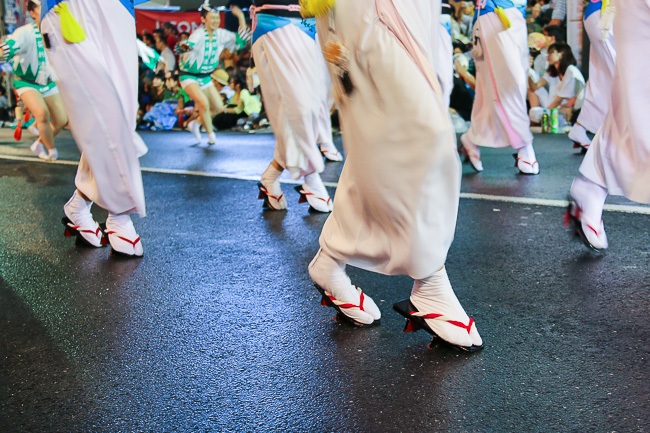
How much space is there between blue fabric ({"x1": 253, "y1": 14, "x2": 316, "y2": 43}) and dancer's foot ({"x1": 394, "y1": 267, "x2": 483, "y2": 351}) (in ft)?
8.63

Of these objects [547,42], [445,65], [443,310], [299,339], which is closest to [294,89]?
[299,339]

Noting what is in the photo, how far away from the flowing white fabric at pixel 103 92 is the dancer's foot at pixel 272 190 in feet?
4.27

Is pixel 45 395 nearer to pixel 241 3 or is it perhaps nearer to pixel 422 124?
pixel 422 124

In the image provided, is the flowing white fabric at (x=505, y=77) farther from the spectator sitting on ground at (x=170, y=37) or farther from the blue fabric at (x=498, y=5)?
the spectator sitting on ground at (x=170, y=37)

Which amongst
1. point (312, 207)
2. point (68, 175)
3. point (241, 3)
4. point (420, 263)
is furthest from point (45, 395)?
point (68, 175)

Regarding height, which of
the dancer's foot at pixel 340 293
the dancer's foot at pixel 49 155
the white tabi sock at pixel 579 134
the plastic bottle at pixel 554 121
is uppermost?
the dancer's foot at pixel 340 293

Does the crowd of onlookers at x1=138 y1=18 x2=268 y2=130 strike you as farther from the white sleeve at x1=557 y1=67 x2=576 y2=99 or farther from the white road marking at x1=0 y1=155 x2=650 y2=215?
the white road marking at x1=0 y1=155 x2=650 y2=215

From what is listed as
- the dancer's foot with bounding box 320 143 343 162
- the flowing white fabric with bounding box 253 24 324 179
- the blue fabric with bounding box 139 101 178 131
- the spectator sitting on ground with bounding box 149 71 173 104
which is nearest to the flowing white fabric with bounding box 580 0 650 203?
the flowing white fabric with bounding box 253 24 324 179

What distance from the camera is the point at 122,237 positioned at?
3.90 metres

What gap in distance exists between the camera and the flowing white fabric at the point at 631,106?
3.18 meters

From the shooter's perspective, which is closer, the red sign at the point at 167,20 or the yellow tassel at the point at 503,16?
the yellow tassel at the point at 503,16

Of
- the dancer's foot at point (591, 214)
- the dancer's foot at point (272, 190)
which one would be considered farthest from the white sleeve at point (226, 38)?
the dancer's foot at point (591, 214)

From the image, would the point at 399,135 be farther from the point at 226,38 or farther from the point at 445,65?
the point at 226,38

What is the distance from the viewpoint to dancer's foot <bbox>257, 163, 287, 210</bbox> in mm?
5055
